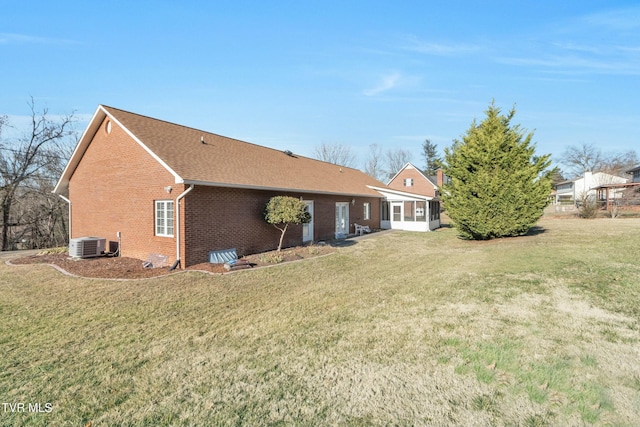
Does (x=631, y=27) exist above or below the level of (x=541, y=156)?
above

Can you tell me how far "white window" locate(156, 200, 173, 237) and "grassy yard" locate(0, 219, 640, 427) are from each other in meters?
2.85

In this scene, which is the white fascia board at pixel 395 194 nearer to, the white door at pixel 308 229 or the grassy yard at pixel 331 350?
Answer: the white door at pixel 308 229

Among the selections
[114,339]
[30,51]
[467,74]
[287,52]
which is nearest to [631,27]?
[467,74]

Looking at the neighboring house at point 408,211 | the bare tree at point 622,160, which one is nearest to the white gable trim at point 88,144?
the neighboring house at point 408,211

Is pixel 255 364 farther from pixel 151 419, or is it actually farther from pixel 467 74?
pixel 467 74

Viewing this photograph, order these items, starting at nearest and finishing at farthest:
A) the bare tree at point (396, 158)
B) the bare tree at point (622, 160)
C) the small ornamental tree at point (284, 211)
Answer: the small ornamental tree at point (284, 211)
the bare tree at point (622, 160)
the bare tree at point (396, 158)

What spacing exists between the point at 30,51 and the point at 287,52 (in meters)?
10.2

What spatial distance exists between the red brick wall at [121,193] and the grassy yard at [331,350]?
132 inches

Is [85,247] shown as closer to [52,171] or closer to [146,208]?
[146,208]

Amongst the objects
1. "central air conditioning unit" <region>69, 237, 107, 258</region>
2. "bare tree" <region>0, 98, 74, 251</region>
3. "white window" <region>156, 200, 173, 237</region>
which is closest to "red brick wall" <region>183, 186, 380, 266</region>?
"white window" <region>156, 200, 173, 237</region>

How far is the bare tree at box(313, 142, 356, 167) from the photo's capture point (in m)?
49.8

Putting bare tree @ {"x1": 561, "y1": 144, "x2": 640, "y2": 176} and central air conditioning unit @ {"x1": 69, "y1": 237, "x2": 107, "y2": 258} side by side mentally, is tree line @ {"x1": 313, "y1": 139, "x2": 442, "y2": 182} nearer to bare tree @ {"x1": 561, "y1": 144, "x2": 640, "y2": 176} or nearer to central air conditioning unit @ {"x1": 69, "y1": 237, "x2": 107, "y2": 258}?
bare tree @ {"x1": 561, "y1": 144, "x2": 640, "y2": 176}

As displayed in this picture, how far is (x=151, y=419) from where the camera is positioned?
277cm

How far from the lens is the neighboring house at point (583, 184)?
1834 inches
